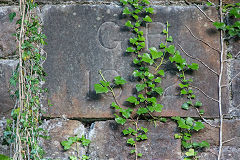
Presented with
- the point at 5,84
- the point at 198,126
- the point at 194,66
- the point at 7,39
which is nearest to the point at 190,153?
the point at 198,126

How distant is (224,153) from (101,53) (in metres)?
0.95

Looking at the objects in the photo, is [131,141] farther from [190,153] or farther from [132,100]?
[190,153]

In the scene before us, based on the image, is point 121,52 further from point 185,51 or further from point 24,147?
point 24,147

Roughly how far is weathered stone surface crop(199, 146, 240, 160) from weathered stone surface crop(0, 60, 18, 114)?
1208mm

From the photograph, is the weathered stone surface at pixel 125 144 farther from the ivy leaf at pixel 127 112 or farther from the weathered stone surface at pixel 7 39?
the weathered stone surface at pixel 7 39

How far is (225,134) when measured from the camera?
196 cm

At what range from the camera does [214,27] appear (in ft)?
6.68

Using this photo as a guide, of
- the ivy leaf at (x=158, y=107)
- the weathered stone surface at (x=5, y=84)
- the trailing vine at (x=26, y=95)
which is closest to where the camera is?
the trailing vine at (x=26, y=95)

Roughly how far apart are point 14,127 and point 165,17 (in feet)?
3.66

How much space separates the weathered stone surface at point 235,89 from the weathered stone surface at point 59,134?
36.5 inches

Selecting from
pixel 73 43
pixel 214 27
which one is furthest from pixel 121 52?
pixel 214 27

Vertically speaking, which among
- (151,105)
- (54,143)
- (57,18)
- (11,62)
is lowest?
(54,143)

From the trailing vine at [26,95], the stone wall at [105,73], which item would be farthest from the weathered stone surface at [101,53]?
the trailing vine at [26,95]

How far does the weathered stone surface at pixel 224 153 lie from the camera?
1.93 meters
